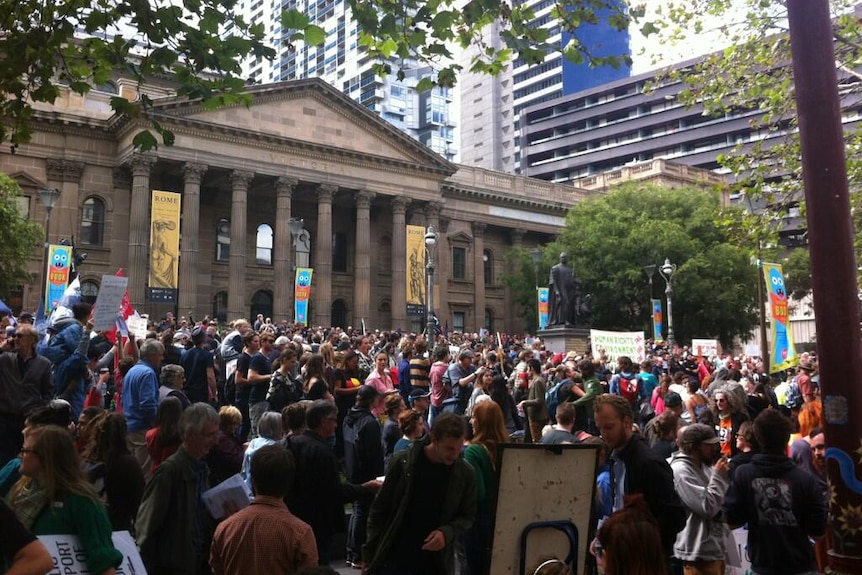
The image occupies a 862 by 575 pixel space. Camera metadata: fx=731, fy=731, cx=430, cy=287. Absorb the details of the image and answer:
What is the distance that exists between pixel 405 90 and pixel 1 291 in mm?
93905

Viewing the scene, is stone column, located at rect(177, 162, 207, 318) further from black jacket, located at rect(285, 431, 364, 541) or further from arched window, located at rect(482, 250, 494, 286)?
black jacket, located at rect(285, 431, 364, 541)

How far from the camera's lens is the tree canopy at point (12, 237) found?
94.3 ft

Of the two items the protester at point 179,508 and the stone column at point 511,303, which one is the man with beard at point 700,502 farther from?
the stone column at point 511,303

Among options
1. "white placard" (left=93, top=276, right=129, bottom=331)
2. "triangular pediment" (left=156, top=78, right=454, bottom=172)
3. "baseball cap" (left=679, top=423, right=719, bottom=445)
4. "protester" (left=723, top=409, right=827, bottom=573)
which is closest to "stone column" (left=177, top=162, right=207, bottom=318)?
"triangular pediment" (left=156, top=78, right=454, bottom=172)

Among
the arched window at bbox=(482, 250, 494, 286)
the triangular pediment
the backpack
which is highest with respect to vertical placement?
the triangular pediment

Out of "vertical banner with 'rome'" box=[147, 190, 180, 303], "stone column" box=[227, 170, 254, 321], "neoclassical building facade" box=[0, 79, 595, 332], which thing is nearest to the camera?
"vertical banner with 'rome'" box=[147, 190, 180, 303]

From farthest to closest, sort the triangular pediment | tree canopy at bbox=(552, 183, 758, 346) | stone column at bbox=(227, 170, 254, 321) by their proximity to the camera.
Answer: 1. tree canopy at bbox=(552, 183, 758, 346)
2. the triangular pediment
3. stone column at bbox=(227, 170, 254, 321)

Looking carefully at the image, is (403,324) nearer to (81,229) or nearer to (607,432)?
(81,229)

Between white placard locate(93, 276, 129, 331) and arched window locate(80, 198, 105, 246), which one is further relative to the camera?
arched window locate(80, 198, 105, 246)

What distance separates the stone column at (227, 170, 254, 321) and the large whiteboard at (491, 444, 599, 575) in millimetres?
35717

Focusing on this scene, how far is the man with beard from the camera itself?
16.5ft

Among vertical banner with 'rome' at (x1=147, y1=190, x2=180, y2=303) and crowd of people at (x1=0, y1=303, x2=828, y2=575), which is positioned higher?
vertical banner with 'rome' at (x1=147, y1=190, x2=180, y2=303)

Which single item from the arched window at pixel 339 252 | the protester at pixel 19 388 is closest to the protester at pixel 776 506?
the protester at pixel 19 388

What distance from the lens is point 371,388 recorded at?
7430mm
